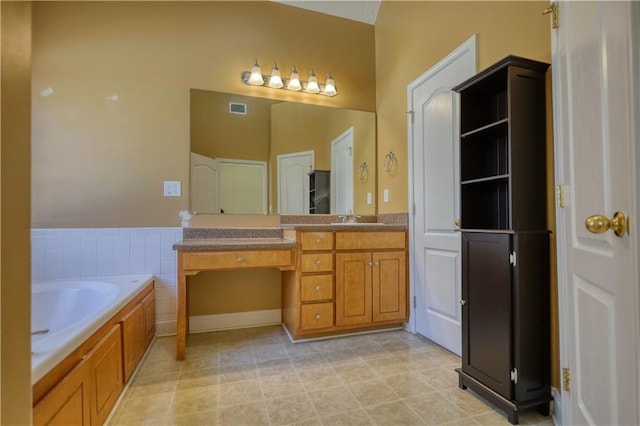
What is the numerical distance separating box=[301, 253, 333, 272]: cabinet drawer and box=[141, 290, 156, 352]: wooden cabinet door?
43.8 inches

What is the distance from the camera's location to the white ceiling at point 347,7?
9.27ft

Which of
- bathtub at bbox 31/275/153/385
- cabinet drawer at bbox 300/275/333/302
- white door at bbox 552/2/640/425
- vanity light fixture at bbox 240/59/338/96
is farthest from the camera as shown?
vanity light fixture at bbox 240/59/338/96

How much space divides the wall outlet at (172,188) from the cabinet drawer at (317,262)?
1.16m

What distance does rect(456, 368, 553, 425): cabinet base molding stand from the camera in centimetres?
136

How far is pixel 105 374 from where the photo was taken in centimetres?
137

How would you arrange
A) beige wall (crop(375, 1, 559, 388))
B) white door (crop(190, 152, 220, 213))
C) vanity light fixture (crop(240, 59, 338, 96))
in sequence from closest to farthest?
1. beige wall (crop(375, 1, 559, 388))
2. white door (crop(190, 152, 220, 213))
3. vanity light fixture (crop(240, 59, 338, 96))

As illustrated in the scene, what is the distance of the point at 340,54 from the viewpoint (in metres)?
2.97

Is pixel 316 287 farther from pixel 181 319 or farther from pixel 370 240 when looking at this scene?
pixel 181 319

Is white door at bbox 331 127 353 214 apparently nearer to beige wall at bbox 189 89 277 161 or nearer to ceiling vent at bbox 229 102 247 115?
beige wall at bbox 189 89 277 161

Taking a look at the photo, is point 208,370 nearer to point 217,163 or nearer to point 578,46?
point 217,163

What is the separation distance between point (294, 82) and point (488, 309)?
2.30 m

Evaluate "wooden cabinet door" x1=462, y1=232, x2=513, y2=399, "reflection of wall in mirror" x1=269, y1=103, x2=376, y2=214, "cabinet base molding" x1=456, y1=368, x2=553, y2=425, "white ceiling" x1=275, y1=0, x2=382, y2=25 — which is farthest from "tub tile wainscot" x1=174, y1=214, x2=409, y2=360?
"white ceiling" x1=275, y1=0, x2=382, y2=25

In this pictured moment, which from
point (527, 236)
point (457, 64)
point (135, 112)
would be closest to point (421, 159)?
point (457, 64)

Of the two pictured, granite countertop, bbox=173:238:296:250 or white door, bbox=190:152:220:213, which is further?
white door, bbox=190:152:220:213
